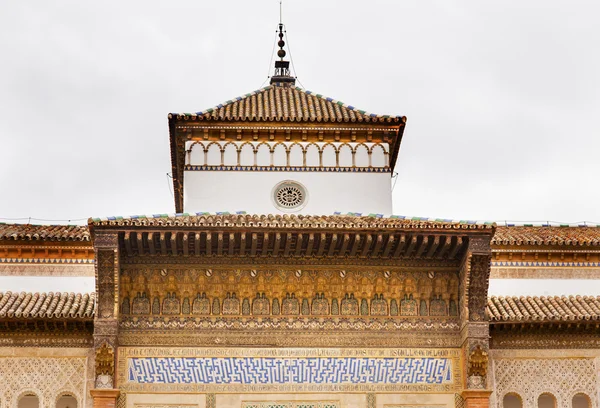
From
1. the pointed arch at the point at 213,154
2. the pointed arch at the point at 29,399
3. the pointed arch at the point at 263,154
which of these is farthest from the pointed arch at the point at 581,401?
the pointed arch at the point at 29,399

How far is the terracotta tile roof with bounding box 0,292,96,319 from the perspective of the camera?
53.3 feet

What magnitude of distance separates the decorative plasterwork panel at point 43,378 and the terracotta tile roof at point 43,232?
2.40 meters

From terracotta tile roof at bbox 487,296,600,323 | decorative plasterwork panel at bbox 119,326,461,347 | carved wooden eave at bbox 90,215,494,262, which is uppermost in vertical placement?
carved wooden eave at bbox 90,215,494,262

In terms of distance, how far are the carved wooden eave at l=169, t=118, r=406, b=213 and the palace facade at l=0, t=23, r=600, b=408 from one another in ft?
8.80

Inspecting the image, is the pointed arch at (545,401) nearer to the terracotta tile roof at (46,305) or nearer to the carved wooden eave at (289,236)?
the carved wooden eave at (289,236)

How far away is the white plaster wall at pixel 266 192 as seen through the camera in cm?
1892

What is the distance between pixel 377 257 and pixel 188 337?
125 inches

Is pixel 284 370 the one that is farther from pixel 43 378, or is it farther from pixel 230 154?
pixel 230 154

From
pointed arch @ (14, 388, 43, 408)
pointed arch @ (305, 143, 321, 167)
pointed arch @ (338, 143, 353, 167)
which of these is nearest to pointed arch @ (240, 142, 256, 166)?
pointed arch @ (305, 143, 321, 167)

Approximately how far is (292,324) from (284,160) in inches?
141

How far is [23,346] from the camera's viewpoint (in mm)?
16516

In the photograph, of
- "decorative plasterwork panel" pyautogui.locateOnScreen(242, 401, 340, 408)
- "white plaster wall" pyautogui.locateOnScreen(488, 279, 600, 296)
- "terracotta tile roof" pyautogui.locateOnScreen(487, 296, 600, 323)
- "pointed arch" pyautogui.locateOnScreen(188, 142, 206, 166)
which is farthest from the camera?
"pointed arch" pyautogui.locateOnScreen(188, 142, 206, 166)

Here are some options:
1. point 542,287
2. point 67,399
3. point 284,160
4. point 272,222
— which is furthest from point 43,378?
point 542,287

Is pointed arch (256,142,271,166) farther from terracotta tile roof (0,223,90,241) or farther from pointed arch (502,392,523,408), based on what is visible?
pointed arch (502,392,523,408)
